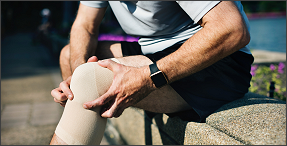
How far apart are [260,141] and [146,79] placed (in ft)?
1.84

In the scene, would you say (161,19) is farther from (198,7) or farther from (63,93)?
(63,93)

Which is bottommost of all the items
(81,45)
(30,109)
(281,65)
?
(30,109)

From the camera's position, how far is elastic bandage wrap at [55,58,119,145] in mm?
1054

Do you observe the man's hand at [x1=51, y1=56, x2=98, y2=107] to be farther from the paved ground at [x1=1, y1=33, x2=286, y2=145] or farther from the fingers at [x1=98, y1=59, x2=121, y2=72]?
Answer: the paved ground at [x1=1, y1=33, x2=286, y2=145]

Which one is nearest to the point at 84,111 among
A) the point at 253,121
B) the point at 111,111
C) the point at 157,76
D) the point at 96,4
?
the point at 111,111

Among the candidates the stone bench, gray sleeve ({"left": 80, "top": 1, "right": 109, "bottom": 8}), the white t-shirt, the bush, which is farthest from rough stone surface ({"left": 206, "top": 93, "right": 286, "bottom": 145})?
the bush

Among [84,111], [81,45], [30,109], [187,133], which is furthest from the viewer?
[30,109]

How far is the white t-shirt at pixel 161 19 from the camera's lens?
1.18 metres

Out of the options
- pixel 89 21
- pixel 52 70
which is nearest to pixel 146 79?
pixel 89 21

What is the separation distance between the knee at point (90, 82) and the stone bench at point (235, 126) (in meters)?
0.54

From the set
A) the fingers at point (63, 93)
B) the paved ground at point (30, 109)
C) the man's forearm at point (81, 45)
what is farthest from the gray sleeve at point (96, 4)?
the paved ground at point (30, 109)

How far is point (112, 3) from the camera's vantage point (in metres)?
1.66

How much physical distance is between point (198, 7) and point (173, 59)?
0.92 feet

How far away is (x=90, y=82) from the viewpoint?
1.10 metres
